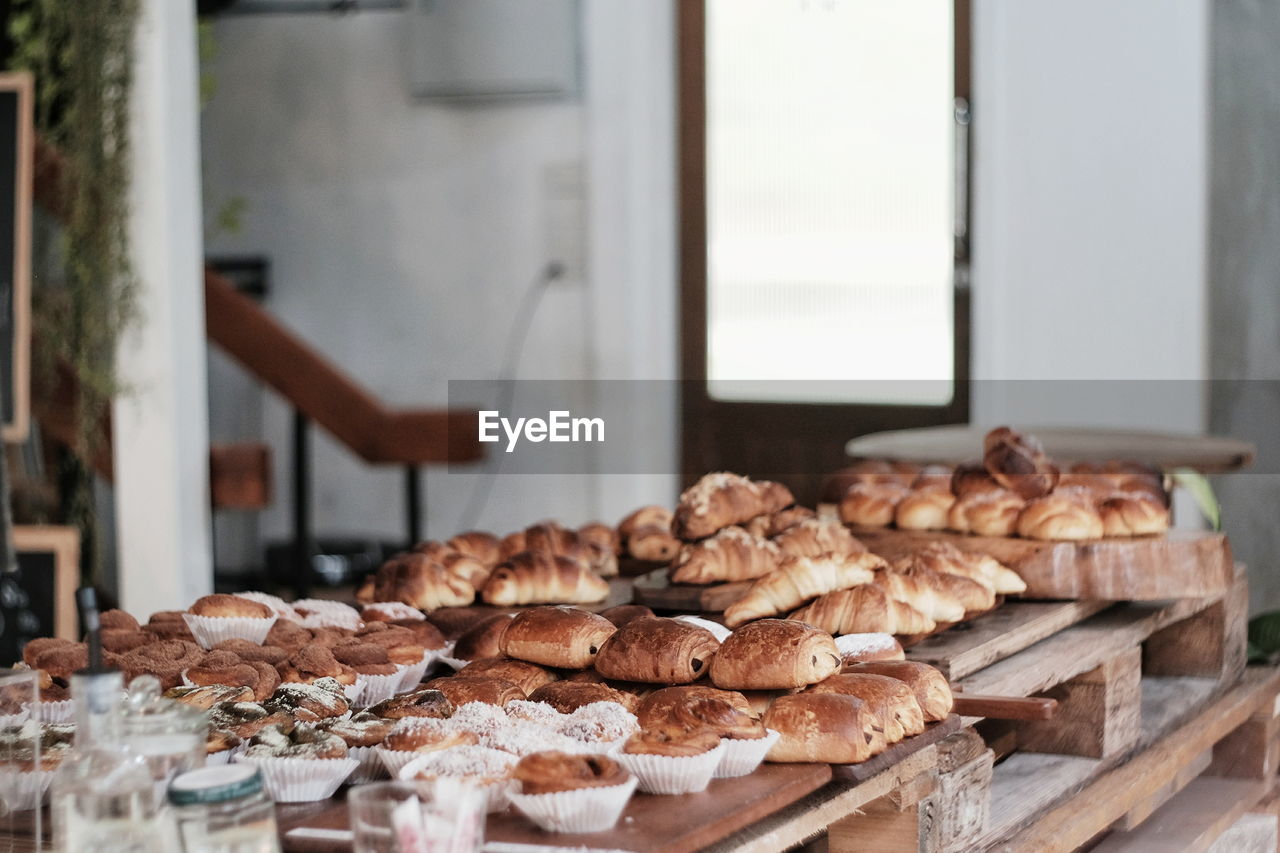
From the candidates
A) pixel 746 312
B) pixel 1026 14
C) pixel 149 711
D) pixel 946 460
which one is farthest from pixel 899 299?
pixel 149 711

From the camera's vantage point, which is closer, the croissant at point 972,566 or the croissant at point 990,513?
the croissant at point 972,566

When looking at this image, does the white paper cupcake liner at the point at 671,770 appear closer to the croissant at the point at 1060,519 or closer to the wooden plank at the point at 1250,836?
the croissant at the point at 1060,519

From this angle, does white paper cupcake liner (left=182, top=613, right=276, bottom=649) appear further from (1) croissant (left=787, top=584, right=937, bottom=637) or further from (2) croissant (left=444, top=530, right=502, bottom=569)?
(1) croissant (left=787, top=584, right=937, bottom=637)

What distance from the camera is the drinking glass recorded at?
3.56ft

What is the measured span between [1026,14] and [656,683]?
133 inches

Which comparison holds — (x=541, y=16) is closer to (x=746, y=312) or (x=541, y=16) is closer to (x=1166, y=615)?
(x=746, y=312)

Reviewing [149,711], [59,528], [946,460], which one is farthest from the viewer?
[59,528]

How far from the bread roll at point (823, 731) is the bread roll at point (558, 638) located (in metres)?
0.31

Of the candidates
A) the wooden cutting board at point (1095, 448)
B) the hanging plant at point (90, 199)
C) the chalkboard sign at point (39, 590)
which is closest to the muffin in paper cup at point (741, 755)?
the wooden cutting board at point (1095, 448)

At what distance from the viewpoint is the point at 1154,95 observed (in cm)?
421

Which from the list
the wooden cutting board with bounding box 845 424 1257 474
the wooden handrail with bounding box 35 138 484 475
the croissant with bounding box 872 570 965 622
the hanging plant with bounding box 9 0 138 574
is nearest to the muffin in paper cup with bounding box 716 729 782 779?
the croissant with bounding box 872 570 965 622

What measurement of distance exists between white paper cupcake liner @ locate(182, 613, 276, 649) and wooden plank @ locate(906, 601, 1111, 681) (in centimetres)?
80

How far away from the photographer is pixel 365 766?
1406mm

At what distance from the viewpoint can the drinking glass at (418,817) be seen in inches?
42.8
